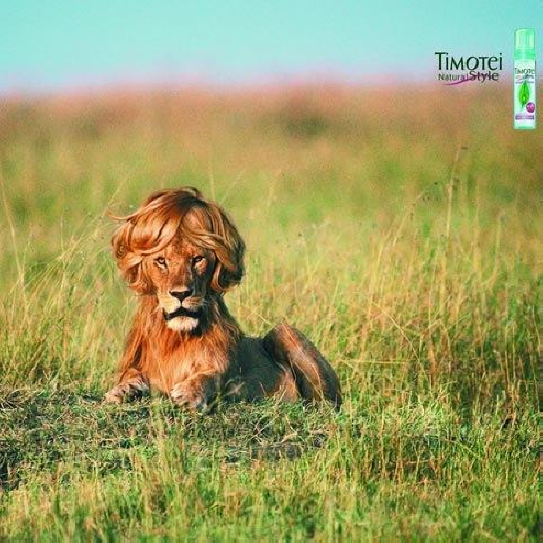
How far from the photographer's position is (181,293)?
682 centimetres

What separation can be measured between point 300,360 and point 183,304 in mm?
898

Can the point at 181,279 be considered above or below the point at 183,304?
above

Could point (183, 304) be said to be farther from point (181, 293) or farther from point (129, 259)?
point (129, 259)

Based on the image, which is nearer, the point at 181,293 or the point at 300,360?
the point at 181,293

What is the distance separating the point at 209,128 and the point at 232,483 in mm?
14701

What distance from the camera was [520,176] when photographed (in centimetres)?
1828

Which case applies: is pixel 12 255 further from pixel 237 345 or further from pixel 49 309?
pixel 237 345

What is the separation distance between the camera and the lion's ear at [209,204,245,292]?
22.9 ft

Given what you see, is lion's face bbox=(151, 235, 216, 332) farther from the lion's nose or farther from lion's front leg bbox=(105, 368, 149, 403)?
lion's front leg bbox=(105, 368, 149, 403)

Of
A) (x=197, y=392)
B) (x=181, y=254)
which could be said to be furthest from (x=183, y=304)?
(x=197, y=392)

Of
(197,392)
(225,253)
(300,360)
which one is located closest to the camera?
(197,392)

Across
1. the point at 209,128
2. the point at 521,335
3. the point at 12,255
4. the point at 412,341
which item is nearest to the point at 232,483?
the point at 412,341

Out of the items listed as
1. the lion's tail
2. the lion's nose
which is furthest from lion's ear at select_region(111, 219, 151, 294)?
the lion's tail

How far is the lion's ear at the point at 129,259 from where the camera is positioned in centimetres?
704
